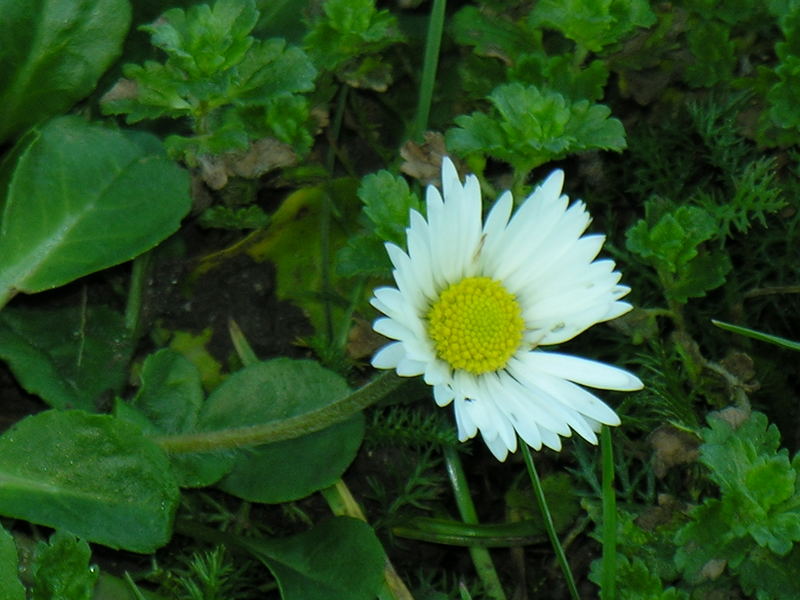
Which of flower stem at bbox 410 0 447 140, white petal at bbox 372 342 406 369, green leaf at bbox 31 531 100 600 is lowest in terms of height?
green leaf at bbox 31 531 100 600

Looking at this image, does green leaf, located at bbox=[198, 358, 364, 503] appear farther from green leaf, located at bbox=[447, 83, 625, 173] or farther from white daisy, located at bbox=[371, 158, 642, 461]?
green leaf, located at bbox=[447, 83, 625, 173]

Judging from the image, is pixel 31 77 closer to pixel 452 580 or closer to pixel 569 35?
pixel 569 35

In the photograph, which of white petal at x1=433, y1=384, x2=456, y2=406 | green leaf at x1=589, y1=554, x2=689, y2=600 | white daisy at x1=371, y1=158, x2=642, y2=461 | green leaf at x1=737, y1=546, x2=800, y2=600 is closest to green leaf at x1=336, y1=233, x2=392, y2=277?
white daisy at x1=371, y1=158, x2=642, y2=461

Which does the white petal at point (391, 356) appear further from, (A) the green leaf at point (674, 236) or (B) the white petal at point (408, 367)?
(A) the green leaf at point (674, 236)

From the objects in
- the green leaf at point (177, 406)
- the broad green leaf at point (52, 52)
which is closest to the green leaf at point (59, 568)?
the green leaf at point (177, 406)

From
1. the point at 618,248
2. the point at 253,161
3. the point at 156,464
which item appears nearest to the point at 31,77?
the point at 253,161

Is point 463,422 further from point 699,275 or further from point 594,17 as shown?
point 594,17

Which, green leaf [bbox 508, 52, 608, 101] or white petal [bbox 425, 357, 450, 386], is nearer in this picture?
white petal [bbox 425, 357, 450, 386]
